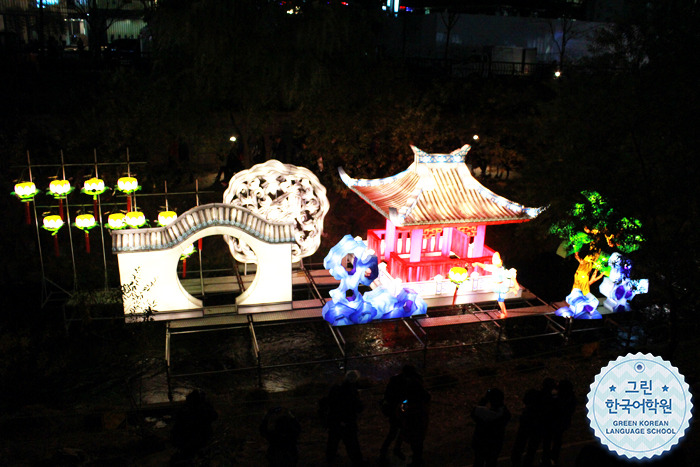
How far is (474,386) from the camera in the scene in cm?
883

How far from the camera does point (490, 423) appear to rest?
18.6 ft

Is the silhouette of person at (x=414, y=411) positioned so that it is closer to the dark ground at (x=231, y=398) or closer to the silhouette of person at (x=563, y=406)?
the dark ground at (x=231, y=398)

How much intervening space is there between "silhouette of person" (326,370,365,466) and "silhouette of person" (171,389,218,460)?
128 centimetres

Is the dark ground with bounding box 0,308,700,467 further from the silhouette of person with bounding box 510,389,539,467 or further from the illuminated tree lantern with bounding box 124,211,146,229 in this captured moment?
the illuminated tree lantern with bounding box 124,211,146,229

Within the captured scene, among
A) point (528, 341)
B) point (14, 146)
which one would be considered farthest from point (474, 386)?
point (14, 146)

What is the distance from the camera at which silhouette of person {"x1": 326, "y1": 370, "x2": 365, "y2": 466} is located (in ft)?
19.5

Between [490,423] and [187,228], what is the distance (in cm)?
647

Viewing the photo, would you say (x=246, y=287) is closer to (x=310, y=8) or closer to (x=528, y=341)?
(x=528, y=341)

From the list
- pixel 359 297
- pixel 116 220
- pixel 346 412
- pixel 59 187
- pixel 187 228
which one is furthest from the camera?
pixel 59 187

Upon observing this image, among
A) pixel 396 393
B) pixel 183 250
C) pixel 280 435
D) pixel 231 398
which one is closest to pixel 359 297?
pixel 231 398

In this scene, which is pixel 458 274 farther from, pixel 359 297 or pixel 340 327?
pixel 340 327

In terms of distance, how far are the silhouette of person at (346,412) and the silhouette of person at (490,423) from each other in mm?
1219

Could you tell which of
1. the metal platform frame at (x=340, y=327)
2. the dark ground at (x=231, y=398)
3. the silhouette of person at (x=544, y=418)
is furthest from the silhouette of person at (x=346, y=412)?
the metal platform frame at (x=340, y=327)

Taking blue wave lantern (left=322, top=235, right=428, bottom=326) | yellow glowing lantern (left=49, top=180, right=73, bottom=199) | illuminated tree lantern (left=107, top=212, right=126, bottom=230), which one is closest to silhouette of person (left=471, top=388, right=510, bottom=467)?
blue wave lantern (left=322, top=235, right=428, bottom=326)
